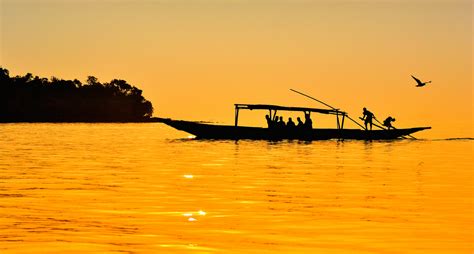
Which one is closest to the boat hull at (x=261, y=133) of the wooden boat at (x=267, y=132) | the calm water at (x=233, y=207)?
the wooden boat at (x=267, y=132)

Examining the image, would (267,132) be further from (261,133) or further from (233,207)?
(233,207)

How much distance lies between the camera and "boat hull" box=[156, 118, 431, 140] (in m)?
67.2

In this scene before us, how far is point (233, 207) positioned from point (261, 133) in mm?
43367

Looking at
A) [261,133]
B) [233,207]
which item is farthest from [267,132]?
[233,207]

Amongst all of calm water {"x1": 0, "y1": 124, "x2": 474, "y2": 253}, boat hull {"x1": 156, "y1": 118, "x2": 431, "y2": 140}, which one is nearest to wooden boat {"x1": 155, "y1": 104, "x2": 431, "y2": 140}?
boat hull {"x1": 156, "y1": 118, "x2": 431, "y2": 140}

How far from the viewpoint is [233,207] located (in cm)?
2408

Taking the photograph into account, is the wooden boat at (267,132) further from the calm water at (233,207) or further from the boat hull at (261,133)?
the calm water at (233,207)

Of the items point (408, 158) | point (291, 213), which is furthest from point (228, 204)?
point (408, 158)

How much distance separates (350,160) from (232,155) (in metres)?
7.05

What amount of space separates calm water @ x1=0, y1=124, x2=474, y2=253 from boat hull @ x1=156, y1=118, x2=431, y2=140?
2264 cm

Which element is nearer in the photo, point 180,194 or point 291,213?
point 291,213

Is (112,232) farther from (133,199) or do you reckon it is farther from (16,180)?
→ (16,180)

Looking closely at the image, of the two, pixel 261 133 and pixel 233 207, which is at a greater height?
pixel 261 133

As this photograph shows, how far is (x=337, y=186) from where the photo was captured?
31312 mm
